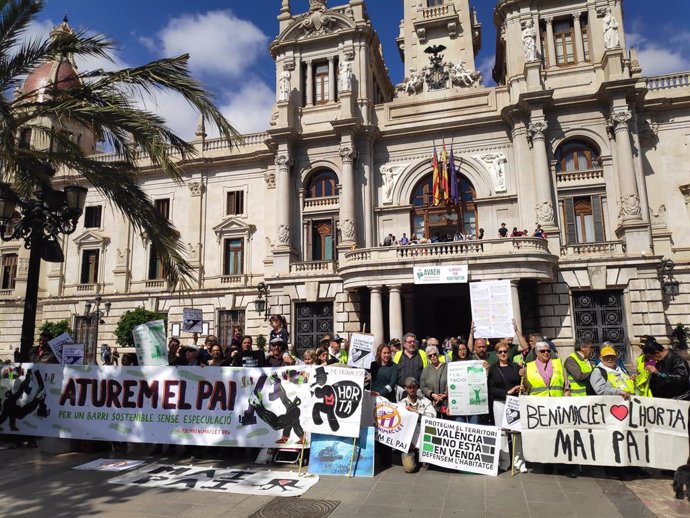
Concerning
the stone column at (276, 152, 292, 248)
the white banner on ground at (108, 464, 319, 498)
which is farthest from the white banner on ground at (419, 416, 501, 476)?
the stone column at (276, 152, 292, 248)

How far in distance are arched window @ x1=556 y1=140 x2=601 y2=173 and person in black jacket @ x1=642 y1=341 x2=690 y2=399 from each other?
18384mm

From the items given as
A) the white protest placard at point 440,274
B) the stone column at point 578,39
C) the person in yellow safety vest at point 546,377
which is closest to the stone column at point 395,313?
the white protest placard at point 440,274

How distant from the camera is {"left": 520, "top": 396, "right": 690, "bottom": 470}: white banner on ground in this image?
23.6 ft

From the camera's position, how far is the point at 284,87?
28.3 meters

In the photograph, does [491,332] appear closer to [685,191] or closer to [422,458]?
[422,458]

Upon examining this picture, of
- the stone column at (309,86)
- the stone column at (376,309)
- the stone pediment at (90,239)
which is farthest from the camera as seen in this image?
the stone pediment at (90,239)

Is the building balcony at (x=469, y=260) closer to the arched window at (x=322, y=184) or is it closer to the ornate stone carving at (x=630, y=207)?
the ornate stone carving at (x=630, y=207)

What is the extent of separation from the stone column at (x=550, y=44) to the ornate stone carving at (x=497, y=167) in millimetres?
5619

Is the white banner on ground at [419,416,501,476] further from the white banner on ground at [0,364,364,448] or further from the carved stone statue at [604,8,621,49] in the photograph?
the carved stone statue at [604,8,621,49]

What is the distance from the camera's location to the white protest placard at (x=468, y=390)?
814 centimetres

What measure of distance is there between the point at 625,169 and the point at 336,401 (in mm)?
20476

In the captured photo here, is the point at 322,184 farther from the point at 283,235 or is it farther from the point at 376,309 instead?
the point at 376,309

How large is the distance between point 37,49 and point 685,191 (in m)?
26.2

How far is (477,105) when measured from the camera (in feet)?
84.9
